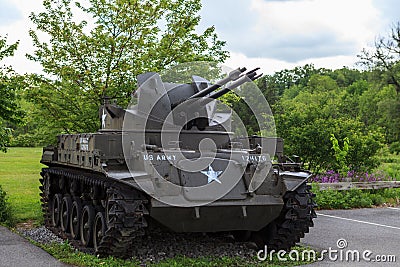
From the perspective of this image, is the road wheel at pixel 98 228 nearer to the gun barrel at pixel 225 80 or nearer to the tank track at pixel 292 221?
the gun barrel at pixel 225 80

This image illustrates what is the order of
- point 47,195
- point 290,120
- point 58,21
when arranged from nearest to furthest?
point 47,195, point 58,21, point 290,120

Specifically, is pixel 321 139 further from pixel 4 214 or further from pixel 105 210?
pixel 105 210

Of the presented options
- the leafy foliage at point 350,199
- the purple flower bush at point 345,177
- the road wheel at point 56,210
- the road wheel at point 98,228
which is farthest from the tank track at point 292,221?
the purple flower bush at point 345,177

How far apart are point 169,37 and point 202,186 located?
6.62m

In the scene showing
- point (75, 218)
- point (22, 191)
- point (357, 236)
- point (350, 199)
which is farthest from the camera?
point (22, 191)

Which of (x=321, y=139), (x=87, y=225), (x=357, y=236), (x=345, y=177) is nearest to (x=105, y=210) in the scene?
(x=87, y=225)

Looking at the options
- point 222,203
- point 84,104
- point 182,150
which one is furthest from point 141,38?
point 222,203

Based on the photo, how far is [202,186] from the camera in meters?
8.93

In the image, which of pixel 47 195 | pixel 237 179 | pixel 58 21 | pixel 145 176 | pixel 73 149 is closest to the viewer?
pixel 145 176

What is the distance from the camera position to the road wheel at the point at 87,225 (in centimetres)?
1023

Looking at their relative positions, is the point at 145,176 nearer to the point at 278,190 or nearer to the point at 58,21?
the point at 278,190

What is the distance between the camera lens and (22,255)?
9391 mm

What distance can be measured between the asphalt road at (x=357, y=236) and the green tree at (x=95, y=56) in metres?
5.08

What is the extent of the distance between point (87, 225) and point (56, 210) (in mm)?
2723
